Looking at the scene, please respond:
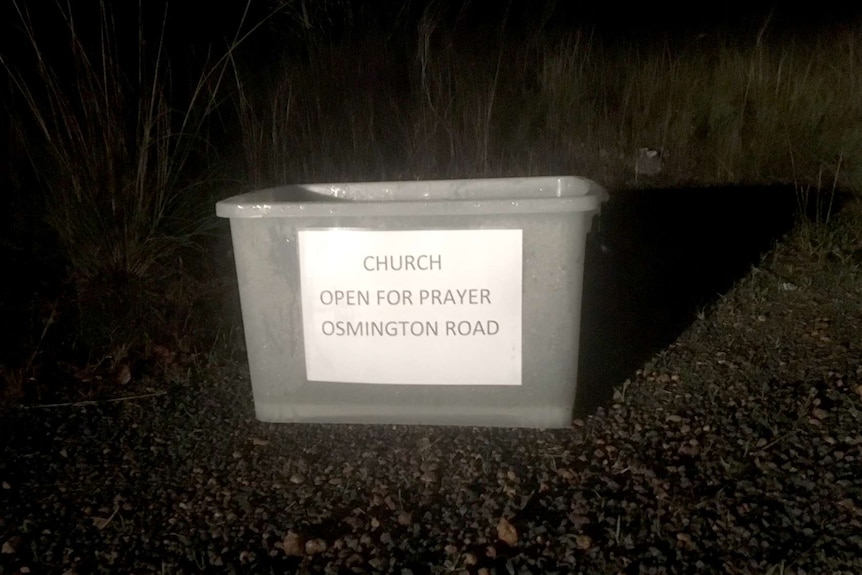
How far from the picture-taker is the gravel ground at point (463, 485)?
1.17 meters

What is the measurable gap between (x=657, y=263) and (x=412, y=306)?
1306mm

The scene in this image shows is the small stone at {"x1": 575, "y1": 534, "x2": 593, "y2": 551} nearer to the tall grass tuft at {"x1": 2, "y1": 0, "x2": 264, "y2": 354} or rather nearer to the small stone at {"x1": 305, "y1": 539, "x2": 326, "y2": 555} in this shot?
the small stone at {"x1": 305, "y1": 539, "x2": 326, "y2": 555}

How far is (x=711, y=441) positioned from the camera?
4.74 feet

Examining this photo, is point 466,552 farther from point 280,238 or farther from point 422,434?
point 280,238

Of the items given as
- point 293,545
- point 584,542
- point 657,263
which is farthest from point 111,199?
point 657,263

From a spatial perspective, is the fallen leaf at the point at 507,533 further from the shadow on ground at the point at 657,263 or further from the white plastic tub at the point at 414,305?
the shadow on ground at the point at 657,263

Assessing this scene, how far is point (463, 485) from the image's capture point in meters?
1.33

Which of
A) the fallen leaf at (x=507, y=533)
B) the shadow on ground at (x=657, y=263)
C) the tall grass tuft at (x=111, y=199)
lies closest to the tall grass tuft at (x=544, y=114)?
the shadow on ground at (x=657, y=263)

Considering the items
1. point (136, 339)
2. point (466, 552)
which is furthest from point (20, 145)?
point (466, 552)

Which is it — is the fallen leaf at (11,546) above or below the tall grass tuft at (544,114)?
below

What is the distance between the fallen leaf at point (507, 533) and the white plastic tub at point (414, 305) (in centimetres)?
31

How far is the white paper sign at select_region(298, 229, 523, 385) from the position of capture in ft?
4.44

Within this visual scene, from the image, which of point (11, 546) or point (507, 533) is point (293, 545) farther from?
point (11, 546)

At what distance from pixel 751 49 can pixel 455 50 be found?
1.72 m
